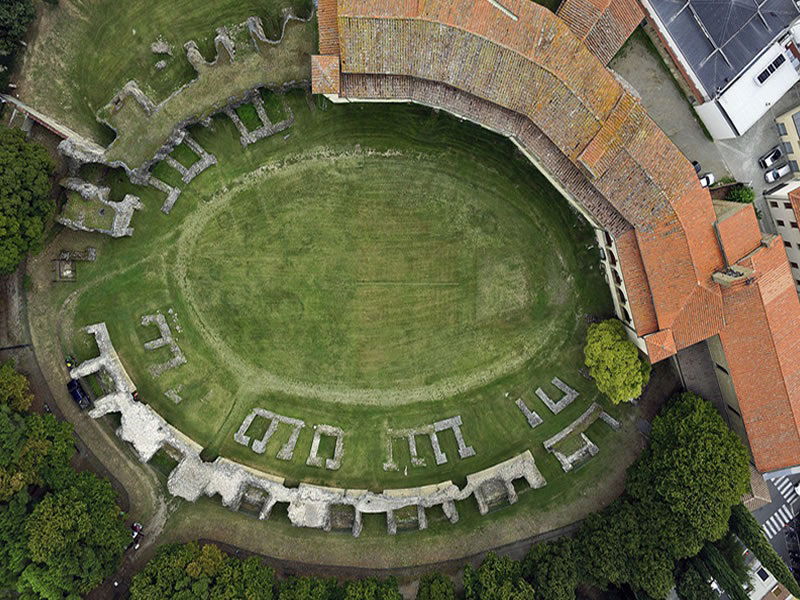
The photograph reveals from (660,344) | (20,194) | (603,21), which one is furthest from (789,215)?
(20,194)

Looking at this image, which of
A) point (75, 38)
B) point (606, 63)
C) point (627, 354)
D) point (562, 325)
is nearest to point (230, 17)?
point (75, 38)

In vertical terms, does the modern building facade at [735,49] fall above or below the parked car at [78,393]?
above

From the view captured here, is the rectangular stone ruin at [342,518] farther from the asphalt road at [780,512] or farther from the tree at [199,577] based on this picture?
the asphalt road at [780,512]

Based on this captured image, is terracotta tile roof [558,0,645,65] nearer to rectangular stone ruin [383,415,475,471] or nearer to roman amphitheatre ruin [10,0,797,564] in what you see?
roman amphitheatre ruin [10,0,797,564]

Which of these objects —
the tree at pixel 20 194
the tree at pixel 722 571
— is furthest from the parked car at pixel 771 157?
the tree at pixel 20 194

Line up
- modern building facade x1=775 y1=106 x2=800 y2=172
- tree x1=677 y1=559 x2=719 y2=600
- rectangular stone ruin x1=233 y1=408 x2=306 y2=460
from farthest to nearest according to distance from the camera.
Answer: rectangular stone ruin x1=233 y1=408 x2=306 y2=460 → modern building facade x1=775 y1=106 x2=800 y2=172 → tree x1=677 y1=559 x2=719 y2=600

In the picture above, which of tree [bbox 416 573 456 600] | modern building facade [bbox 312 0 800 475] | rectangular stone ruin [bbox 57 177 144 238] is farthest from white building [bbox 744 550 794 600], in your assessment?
rectangular stone ruin [bbox 57 177 144 238]
